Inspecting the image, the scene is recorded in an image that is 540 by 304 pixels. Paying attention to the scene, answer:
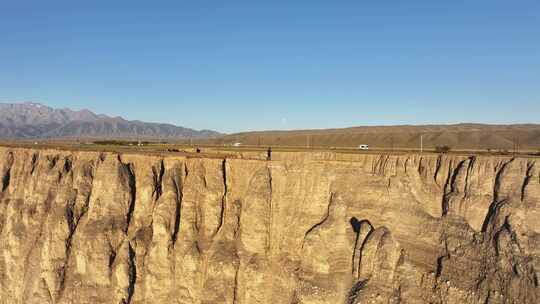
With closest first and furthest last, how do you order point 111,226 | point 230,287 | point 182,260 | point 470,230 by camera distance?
point 470,230 < point 230,287 < point 182,260 < point 111,226

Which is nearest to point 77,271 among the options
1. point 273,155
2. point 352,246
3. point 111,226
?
point 111,226

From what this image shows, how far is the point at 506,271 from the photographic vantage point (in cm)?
2314

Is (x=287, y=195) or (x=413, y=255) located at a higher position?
(x=287, y=195)

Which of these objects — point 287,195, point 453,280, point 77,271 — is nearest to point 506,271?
point 453,280

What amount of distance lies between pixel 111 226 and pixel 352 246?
2364 cm

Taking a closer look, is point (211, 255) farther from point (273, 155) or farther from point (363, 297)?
point (363, 297)

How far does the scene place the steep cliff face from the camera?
81.7 feet

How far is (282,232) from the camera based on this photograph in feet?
104

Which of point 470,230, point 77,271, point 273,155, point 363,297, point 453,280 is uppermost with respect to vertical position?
point 273,155

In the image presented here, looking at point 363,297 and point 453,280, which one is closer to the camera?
point 453,280

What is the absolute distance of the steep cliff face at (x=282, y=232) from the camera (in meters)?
24.9

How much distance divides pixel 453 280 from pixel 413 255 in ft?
9.97

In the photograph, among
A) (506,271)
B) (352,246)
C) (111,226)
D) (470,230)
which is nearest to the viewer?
(506,271)

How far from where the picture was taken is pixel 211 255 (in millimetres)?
32688
